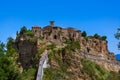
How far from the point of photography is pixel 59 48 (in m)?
99.1

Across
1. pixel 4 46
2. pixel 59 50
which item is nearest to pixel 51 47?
pixel 59 50

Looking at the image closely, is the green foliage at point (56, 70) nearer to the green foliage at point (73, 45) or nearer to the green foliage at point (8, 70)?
the green foliage at point (73, 45)

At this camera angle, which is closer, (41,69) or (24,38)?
(41,69)

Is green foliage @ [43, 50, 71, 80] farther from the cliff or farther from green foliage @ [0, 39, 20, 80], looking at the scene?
green foliage @ [0, 39, 20, 80]

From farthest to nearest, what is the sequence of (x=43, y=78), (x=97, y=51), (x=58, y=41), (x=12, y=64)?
(x=97, y=51) → (x=58, y=41) → (x=43, y=78) → (x=12, y=64)

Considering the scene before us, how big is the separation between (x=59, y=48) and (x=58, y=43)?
4.04 feet

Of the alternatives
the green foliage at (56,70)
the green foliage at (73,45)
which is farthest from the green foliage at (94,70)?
the green foliage at (56,70)

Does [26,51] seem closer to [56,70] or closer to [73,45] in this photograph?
[73,45]

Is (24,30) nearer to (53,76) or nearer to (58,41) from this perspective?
(58,41)

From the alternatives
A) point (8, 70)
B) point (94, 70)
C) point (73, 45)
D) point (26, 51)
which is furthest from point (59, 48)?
point (8, 70)

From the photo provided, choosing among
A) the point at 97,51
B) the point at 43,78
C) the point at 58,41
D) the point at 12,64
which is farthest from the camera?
the point at 97,51

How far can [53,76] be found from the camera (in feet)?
305

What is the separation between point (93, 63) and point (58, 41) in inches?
336

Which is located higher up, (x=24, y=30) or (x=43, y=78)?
(x=24, y=30)
